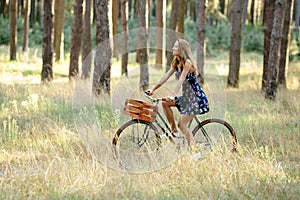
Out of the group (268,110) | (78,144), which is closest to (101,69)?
(268,110)

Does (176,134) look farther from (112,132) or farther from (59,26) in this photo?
(59,26)

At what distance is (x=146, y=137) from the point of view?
785 cm

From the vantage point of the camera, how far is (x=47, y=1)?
17.4m

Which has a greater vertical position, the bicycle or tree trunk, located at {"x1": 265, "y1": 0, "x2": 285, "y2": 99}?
Result: tree trunk, located at {"x1": 265, "y1": 0, "x2": 285, "y2": 99}

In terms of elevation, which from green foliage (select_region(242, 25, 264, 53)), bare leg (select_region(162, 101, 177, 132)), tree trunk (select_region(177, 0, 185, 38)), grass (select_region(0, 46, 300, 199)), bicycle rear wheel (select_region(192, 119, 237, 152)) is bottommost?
grass (select_region(0, 46, 300, 199))

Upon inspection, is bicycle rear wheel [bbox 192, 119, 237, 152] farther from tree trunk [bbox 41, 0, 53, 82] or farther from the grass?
tree trunk [bbox 41, 0, 53, 82]

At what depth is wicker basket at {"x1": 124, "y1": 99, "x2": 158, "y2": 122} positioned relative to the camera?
A: 7.53 m

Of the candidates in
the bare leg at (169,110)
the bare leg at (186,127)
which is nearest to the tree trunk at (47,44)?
the bare leg at (169,110)

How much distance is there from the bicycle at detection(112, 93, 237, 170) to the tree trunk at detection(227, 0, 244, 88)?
34.8ft

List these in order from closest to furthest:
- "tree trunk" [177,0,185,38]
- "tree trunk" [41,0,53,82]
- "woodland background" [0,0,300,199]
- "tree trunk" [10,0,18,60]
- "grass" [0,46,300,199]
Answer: "grass" [0,46,300,199], "woodland background" [0,0,300,199], "tree trunk" [41,0,53,82], "tree trunk" [177,0,185,38], "tree trunk" [10,0,18,60]

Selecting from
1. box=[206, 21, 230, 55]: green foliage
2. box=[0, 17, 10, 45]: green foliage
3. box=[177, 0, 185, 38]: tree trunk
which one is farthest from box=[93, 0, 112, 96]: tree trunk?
box=[0, 17, 10, 45]: green foliage

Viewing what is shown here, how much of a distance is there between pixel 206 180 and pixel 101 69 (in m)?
7.74

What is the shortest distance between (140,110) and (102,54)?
619cm

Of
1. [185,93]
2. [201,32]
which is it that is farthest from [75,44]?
[185,93]
